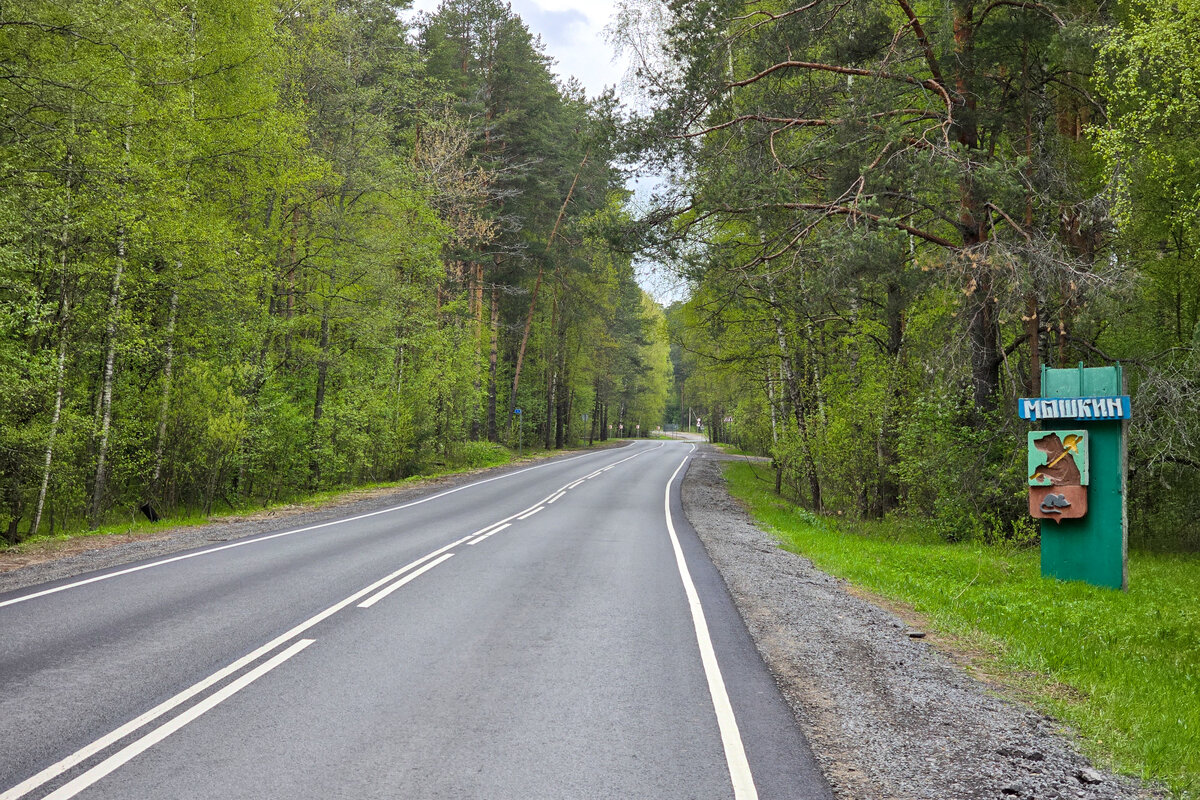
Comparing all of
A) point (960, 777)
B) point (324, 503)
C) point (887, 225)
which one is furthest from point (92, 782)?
point (324, 503)

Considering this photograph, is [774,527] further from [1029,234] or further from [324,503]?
[324,503]

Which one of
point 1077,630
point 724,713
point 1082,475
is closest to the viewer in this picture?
point 724,713

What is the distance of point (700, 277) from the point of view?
15.1m

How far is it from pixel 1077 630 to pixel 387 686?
7.10 meters

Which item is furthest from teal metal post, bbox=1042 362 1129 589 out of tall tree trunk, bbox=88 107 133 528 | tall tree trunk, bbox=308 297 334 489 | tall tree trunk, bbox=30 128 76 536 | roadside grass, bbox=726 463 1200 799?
tall tree trunk, bbox=308 297 334 489

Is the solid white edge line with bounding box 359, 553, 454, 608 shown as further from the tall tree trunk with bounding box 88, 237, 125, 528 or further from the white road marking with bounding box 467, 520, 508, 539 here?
the tall tree trunk with bounding box 88, 237, 125, 528

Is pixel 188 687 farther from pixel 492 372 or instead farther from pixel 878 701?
pixel 492 372

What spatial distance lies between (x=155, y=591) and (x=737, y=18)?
12826mm

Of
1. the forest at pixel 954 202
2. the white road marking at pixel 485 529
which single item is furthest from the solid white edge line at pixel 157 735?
the forest at pixel 954 202

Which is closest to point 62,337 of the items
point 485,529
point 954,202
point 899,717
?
point 485,529

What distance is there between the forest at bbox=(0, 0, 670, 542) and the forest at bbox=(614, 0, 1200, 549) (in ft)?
8.49

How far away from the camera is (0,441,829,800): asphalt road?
359cm

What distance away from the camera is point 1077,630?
7188 mm

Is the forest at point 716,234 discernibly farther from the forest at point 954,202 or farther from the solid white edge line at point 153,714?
the solid white edge line at point 153,714
